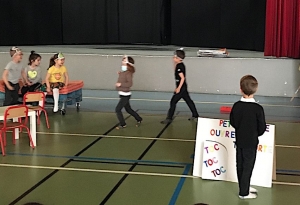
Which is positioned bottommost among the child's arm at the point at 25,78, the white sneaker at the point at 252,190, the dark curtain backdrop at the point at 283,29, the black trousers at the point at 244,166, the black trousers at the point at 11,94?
the white sneaker at the point at 252,190

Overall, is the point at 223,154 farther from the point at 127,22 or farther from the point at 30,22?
the point at 30,22

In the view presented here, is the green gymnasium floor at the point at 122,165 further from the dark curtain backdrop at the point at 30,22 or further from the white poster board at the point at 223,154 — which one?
the dark curtain backdrop at the point at 30,22

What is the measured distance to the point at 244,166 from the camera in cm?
609

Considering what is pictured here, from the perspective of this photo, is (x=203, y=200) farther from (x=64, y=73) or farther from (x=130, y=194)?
(x=64, y=73)

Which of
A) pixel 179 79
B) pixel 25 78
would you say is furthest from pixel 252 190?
pixel 25 78

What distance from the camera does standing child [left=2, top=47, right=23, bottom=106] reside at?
10117mm

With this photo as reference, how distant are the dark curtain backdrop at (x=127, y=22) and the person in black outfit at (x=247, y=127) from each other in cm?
937

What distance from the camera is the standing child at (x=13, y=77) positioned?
33.2 ft

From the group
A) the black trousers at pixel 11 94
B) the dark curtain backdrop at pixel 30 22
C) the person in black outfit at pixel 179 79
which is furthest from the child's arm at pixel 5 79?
the dark curtain backdrop at pixel 30 22

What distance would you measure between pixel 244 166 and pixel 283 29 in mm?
7643

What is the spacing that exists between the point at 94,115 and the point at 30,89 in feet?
4.67

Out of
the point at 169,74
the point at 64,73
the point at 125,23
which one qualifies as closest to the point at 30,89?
the point at 64,73

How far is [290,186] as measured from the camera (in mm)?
6633

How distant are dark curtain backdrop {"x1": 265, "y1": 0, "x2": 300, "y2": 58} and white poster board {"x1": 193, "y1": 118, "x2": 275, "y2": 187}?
6.82 metres
